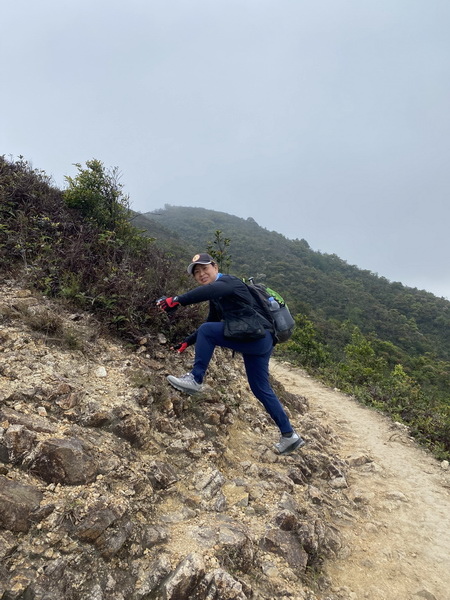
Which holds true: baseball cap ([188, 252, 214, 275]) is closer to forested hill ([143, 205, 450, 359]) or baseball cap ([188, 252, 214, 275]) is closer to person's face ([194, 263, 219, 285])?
person's face ([194, 263, 219, 285])

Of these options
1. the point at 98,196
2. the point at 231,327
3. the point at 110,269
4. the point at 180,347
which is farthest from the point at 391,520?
the point at 98,196

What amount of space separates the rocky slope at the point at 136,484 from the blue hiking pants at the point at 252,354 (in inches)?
26.4

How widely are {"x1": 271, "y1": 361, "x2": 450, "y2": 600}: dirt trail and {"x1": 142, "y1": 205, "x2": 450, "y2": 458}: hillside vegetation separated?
0.87m

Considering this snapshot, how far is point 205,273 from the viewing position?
3689mm

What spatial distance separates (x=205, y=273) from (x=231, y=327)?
647 mm

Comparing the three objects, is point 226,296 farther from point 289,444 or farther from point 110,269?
point 110,269

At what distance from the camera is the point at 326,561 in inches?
122

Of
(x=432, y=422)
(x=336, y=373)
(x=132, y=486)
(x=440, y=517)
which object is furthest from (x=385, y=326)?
(x=132, y=486)

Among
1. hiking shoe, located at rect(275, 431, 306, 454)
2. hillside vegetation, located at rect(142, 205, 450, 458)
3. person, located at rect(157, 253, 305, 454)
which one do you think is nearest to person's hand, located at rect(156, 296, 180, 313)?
person, located at rect(157, 253, 305, 454)

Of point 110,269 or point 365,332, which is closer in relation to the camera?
point 110,269

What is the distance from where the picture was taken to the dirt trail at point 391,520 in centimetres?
301

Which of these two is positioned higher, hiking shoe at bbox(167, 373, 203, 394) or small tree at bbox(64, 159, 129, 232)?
small tree at bbox(64, 159, 129, 232)

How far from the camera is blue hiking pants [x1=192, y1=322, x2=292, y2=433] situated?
3.66 meters

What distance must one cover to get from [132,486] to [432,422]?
7.15 m
